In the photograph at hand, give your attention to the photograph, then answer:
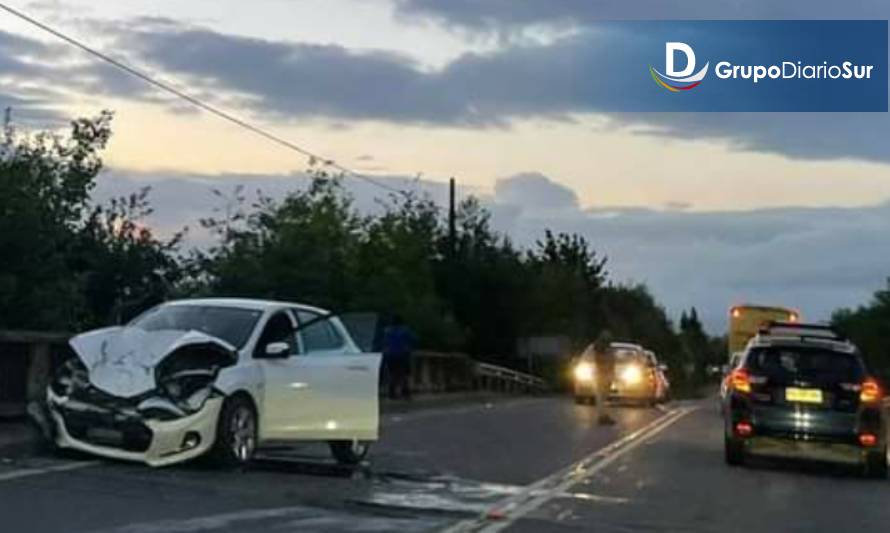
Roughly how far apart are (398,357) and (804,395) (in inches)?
534

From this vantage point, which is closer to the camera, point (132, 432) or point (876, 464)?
point (132, 432)

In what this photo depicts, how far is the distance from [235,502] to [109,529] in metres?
1.92

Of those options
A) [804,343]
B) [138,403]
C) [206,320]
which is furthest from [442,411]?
[138,403]

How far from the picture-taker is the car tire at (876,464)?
18.7 meters

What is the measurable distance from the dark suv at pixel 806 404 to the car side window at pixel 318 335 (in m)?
5.29

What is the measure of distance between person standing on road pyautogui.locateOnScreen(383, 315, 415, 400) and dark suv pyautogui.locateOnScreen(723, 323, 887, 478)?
38.5 ft

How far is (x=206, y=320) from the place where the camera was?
51.1 ft

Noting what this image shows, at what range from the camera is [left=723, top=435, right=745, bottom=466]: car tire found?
62.7ft

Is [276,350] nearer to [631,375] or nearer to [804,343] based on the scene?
[804,343]

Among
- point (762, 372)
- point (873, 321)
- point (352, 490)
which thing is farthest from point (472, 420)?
point (873, 321)

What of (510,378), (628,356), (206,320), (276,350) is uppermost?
(628,356)

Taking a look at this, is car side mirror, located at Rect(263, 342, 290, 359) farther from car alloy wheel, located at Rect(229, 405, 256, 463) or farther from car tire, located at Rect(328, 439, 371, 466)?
car tire, located at Rect(328, 439, 371, 466)

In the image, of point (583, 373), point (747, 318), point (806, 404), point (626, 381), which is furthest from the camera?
point (747, 318)

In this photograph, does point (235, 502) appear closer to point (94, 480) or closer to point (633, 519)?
point (94, 480)
